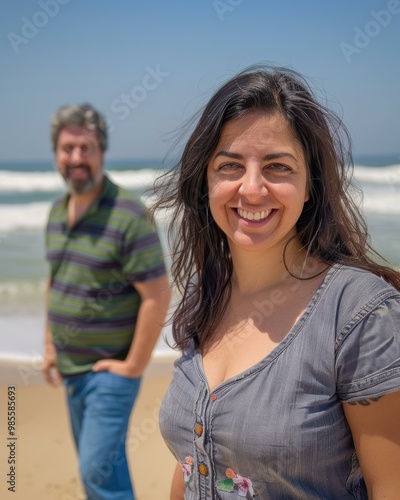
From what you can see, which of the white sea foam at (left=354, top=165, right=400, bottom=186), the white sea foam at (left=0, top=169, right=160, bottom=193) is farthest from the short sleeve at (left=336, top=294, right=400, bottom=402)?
the white sea foam at (left=354, top=165, right=400, bottom=186)

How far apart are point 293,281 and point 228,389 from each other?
0.33 m

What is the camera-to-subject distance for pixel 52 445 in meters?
5.39

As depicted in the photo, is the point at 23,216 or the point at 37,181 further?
the point at 37,181

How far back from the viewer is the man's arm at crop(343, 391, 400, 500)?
5.19 ft

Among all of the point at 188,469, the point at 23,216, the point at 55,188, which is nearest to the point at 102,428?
the point at 188,469

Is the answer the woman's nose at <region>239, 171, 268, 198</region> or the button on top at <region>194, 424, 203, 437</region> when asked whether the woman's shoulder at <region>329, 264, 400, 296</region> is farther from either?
the button on top at <region>194, 424, 203, 437</region>

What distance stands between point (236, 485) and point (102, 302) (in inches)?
81.2

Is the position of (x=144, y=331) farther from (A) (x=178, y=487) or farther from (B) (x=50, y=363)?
(A) (x=178, y=487)

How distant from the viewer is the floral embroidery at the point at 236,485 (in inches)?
67.6

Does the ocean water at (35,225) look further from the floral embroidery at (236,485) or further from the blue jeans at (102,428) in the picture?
the floral embroidery at (236,485)

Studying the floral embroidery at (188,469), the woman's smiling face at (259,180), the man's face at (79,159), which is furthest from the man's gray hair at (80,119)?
the floral embroidery at (188,469)

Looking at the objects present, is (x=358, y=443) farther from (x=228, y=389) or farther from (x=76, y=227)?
(x=76, y=227)

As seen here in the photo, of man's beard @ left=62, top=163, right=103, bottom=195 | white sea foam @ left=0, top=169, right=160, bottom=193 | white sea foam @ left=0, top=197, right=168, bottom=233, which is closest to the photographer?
man's beard @ left=62, top=163, right=103, bottom=195

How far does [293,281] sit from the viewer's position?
1866 millimetres
